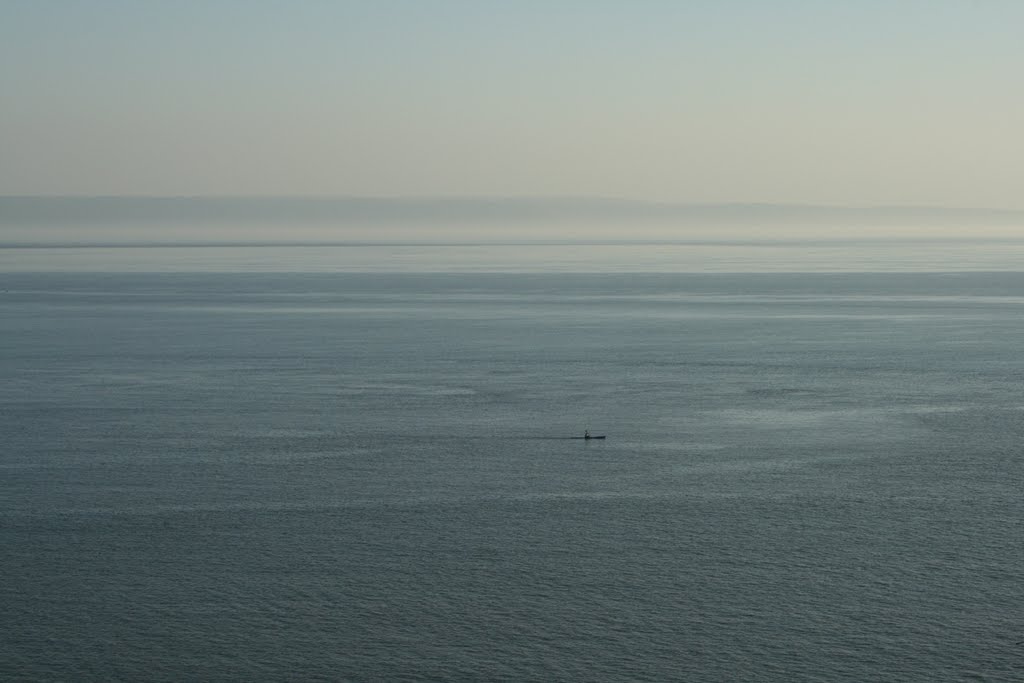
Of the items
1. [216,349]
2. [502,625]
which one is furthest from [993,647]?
[216,349]

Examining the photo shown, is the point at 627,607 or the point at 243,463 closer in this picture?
the point at 627,607

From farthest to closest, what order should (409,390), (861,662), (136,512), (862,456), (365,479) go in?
(409,390)
(862,456)
(365,479)
(136,512)
(861,662)

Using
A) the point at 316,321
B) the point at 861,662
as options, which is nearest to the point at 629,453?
the point at 861,662

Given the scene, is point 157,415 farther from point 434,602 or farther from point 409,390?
point 434,602

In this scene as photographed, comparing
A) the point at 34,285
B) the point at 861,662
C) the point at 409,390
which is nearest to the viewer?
the point at 861,662

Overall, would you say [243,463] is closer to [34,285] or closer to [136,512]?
[136,512]

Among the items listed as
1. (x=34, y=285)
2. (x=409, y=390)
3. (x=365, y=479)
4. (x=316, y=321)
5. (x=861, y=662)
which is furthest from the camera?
Answer: (x=34, y=285)
